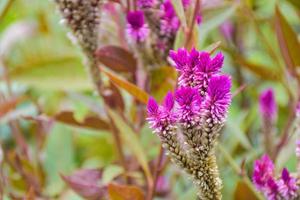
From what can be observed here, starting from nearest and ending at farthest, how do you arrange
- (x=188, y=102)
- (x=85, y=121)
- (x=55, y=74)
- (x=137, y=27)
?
(x=188, y=102) < (x=137, y=27) < (x=85, y=121) < (x=55, y=74)

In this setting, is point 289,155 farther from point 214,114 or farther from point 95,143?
point 95,143

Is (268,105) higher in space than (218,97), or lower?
lower

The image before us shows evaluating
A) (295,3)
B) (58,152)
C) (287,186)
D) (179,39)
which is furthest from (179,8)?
(58,152)

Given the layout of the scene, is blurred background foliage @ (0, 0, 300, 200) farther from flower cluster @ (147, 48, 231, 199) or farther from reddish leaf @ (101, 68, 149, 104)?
flower cluster @ (147, 48, 231, 199)

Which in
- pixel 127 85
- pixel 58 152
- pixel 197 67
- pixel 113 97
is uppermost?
pixel 197 67

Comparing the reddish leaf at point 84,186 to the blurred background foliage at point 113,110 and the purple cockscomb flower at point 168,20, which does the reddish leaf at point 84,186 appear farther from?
the purple cockscomb flower at point 168,20

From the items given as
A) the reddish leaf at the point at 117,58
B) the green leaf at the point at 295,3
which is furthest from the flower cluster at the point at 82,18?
the green leaf at the point at 295,3

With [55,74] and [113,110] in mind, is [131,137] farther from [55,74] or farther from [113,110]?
[55,74]
